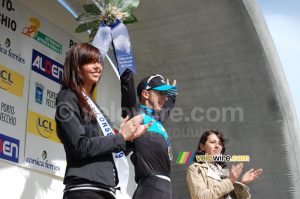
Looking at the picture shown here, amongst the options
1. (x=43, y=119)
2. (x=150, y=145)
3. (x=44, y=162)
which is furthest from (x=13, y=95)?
(x=150, y=145)

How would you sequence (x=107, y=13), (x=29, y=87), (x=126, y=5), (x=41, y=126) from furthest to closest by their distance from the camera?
(x=41, y=126)
(x=29, y=87)
(x=126, y=5)
(x=107, y=13)

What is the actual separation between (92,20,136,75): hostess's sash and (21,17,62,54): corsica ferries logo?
Answer: 112 cm

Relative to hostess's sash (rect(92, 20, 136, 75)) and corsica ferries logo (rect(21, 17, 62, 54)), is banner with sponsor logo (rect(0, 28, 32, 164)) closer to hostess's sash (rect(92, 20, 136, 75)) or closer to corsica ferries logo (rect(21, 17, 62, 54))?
corsica ferries logo (rect(21, 17, 62, 54))

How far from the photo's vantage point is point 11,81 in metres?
4.33

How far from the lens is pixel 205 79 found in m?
5.83

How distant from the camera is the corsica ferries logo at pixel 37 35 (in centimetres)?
463

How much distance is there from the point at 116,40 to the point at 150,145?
803mm

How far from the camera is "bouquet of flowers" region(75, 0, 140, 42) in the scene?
3824mm

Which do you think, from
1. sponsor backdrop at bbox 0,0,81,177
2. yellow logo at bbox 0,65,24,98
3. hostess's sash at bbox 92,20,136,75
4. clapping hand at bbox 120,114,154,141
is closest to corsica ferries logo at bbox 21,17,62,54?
sponsor backdrop at bbox 0,0,81,177

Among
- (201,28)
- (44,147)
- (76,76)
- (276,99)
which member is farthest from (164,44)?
(76,76)

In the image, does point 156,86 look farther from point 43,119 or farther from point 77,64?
point 43,119

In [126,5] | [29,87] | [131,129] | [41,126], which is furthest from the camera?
[41,126]

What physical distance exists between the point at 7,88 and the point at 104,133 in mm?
2113

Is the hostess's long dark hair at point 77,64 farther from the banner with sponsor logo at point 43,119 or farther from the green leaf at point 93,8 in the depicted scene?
the banner with sponsor logo at point 43,119
